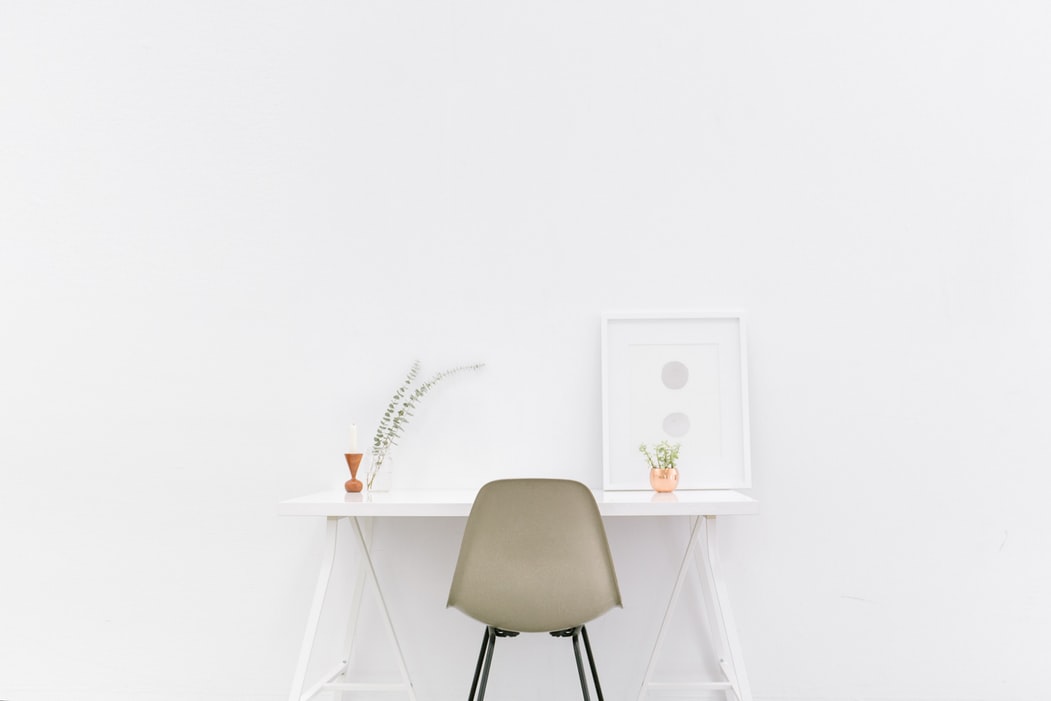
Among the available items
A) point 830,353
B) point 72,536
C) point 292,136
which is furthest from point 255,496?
point 830,353

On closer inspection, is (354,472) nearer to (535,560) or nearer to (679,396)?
(535,560)

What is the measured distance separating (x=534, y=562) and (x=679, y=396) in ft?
2.65

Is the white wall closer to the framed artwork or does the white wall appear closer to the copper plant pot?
the framed artwork

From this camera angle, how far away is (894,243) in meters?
2.54

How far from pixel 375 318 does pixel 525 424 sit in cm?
64

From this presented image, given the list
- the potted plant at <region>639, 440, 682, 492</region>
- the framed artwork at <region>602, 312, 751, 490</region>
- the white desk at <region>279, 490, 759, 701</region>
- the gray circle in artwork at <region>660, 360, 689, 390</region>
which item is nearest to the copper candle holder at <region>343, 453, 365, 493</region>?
the white desk at <region>279, 490, 759, 701</region>

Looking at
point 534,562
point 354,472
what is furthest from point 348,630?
point 534,562

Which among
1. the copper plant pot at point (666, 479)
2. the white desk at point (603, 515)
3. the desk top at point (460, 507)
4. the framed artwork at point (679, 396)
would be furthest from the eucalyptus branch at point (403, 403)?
the copper plant pot at point (666, 479)

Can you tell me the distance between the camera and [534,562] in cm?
196

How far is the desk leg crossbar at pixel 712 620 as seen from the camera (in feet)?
6.94

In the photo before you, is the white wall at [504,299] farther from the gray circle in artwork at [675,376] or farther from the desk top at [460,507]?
the desk top at [460,507]

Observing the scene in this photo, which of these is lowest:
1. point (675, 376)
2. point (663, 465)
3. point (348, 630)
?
point (348, 630)

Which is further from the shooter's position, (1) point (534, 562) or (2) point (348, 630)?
(2) point (348, 630)

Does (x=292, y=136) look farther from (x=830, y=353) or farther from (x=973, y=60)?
(x=973, y=60)
